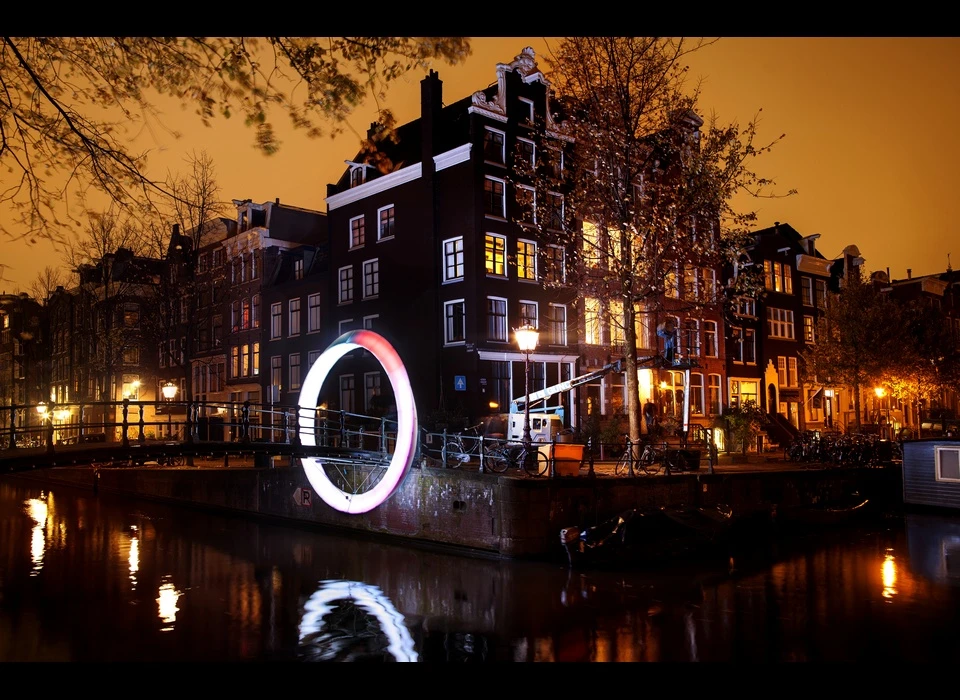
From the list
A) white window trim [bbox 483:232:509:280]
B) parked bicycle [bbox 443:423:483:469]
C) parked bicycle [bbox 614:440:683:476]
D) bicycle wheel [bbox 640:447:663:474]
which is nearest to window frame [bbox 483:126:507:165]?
white window trim [bbox 483:232:509:280]

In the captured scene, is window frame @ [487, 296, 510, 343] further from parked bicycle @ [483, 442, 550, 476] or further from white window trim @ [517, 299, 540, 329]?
parked bicycle @ [483, 442, 550, 476]

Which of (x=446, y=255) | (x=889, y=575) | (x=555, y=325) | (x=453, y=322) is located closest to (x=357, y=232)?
(x=446, y=255)

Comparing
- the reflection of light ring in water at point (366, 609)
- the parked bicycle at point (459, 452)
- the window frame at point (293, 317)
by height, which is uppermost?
the window frame at point (293, 317)

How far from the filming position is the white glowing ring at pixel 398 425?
19.5 m

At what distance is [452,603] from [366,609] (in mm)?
1668

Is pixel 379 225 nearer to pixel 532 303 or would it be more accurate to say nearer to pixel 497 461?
pixel 532 303

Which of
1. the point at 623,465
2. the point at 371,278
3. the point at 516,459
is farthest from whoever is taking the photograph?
the point at 371,278

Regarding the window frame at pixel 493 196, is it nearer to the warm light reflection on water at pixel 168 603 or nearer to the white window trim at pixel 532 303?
the white window trim at pixel 532 303

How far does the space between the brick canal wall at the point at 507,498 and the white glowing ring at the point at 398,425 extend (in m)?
0.91

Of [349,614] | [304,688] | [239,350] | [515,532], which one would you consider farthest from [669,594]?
[239,350]

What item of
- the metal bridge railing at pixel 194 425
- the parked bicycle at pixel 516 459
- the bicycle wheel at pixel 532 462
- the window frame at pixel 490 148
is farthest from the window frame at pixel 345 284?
the bicycle wheel at pixel 532 462

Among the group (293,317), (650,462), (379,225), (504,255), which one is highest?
(379,225)

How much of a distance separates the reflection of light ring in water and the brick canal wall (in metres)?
3.70

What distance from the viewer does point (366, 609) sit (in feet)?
47.5
